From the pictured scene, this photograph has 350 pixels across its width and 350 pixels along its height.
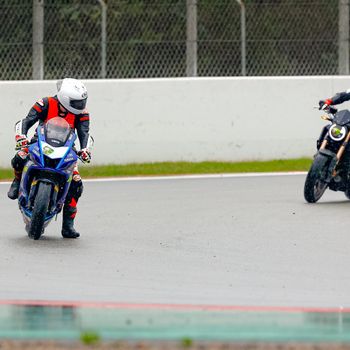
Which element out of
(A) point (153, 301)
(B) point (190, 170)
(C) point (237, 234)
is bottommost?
(B) point (190, 170)

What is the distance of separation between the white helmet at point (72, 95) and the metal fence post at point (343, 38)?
28.4ft

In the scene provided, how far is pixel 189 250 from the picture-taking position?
11086 mm

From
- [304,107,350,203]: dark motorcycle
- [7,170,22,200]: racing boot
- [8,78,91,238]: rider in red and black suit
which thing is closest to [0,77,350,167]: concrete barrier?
[304,107,350,203]: dark motorcycle

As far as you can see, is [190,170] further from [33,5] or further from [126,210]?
[126,210]

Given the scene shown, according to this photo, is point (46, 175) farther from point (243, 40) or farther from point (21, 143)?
point (243, 40)

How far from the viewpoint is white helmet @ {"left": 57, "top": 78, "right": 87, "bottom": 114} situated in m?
11.6

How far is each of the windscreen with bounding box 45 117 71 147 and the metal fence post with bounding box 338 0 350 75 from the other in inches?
347

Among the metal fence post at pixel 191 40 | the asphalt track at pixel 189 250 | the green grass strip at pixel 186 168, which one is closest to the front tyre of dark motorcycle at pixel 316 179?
the asphalt track at pixel 189 250

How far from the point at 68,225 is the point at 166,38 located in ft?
24.8

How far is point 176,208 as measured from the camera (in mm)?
14234

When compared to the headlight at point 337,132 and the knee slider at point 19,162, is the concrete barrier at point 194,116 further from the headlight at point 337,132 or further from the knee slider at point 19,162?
the knee slider at point 19,162

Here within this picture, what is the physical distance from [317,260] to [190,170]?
7.99m

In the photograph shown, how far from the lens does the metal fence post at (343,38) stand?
19625 mm

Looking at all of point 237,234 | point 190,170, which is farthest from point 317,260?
point 190,170
